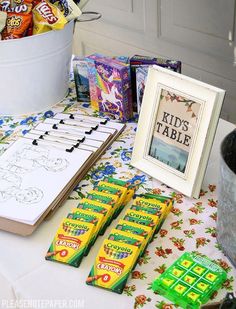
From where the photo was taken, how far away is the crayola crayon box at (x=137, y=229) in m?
0.83

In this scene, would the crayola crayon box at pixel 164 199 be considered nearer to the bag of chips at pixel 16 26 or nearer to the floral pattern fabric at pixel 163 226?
the floral pattern fabric at pixel 163 226

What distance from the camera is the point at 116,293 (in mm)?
756

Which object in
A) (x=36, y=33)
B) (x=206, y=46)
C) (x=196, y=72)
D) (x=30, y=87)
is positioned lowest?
(x=196, y=72)

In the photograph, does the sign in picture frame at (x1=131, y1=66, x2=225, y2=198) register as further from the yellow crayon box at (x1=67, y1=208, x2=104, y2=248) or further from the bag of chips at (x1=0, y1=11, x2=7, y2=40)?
the bag of chips at (x1=0, y1=11, x2=7, y2=40)

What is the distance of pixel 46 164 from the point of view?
41.5 inches

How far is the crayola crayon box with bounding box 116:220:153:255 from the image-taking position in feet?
2.71

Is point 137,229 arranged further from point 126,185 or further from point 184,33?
point 184,33

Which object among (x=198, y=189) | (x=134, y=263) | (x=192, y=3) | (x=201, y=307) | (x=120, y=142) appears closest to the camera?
(x=201, y=307)

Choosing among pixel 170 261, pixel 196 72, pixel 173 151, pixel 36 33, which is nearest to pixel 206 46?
pixel 196 72

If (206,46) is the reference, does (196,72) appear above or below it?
below

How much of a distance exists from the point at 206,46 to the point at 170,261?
48.5 inches

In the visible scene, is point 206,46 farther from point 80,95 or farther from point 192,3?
point 80,95

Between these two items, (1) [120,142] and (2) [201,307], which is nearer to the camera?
(2) [201,307]

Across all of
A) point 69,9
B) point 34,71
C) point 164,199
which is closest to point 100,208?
point 164,199
